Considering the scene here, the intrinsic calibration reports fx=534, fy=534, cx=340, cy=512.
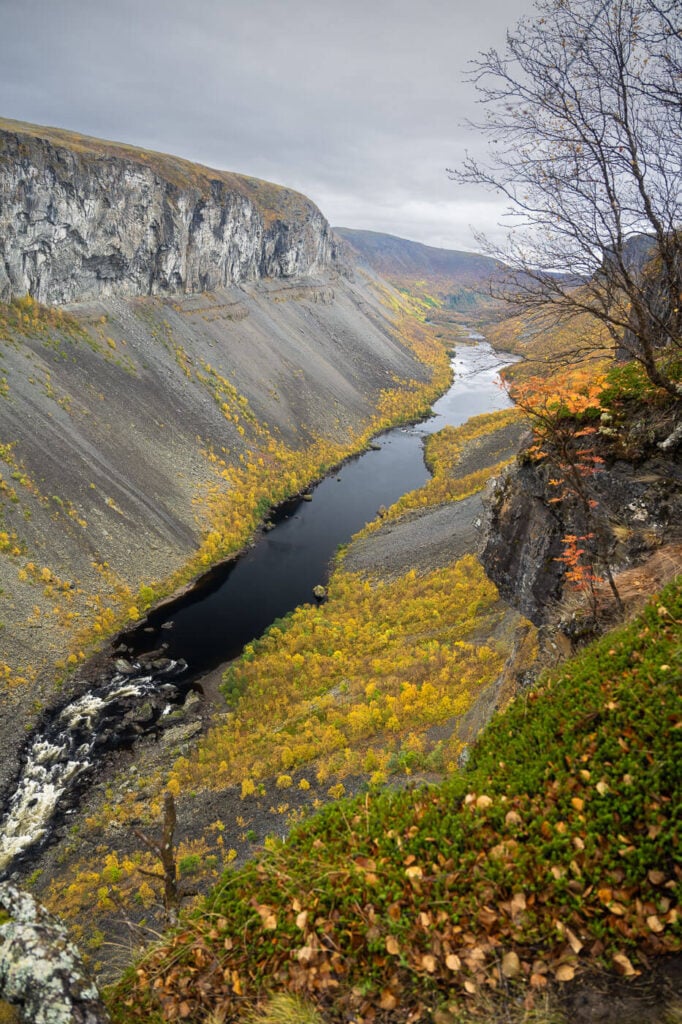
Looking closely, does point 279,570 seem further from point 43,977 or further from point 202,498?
point 43,977

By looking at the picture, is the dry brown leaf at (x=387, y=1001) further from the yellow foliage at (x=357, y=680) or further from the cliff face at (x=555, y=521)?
the yellow foliage at (x=357, y=680)

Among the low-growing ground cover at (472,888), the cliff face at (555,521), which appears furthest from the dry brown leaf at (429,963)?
the cliff face at (555,521)

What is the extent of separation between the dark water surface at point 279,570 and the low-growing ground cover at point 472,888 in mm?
13289

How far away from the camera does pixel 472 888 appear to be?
418 centimetres

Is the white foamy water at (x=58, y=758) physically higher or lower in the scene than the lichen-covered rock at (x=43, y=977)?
lower

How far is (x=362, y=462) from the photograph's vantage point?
6056 cm

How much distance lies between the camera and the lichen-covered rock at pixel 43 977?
4.43m

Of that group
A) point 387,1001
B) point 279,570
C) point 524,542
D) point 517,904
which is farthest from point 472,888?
point 279,570

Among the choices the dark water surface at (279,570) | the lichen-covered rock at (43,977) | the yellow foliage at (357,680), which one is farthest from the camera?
the dark water surface at (279,570)

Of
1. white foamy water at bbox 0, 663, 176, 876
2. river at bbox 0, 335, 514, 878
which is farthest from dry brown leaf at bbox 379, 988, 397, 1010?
white foamy water at bbox 0, 663, 176, 876

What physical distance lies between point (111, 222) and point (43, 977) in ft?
199

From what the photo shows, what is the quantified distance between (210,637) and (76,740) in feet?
29.1

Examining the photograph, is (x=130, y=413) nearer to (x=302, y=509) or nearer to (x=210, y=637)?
(x=302, y=509)

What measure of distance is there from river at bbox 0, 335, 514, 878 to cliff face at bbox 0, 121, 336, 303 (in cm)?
2918
